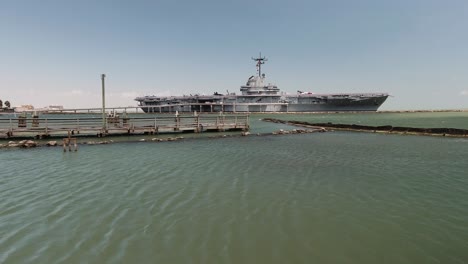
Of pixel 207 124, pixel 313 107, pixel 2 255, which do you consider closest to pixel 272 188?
pixel 2 255

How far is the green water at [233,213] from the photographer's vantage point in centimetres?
504

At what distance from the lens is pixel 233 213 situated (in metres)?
6.96

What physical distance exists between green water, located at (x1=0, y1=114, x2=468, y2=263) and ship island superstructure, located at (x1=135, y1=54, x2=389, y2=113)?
88.2 meters

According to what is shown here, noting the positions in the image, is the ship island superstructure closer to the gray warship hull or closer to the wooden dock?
the gray warship hull

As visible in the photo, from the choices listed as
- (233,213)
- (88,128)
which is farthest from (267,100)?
(233,213)

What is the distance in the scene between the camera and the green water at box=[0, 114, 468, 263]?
5.04m

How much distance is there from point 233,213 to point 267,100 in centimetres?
9951

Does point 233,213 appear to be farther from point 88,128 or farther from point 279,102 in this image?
point 279,102

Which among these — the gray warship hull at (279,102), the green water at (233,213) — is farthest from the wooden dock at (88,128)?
the gray warship hull at (279,102)

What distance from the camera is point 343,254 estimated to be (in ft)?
16.4

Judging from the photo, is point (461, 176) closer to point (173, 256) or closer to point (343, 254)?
point (343, 254)

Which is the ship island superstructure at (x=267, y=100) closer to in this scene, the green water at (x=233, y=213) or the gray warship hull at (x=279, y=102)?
the gray warship hull at (x=279, y=102)

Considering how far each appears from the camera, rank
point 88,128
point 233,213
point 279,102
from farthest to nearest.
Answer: point 279,102
point 88,128
point 233,213

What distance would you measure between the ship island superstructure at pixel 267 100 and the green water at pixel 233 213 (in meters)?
88.2
